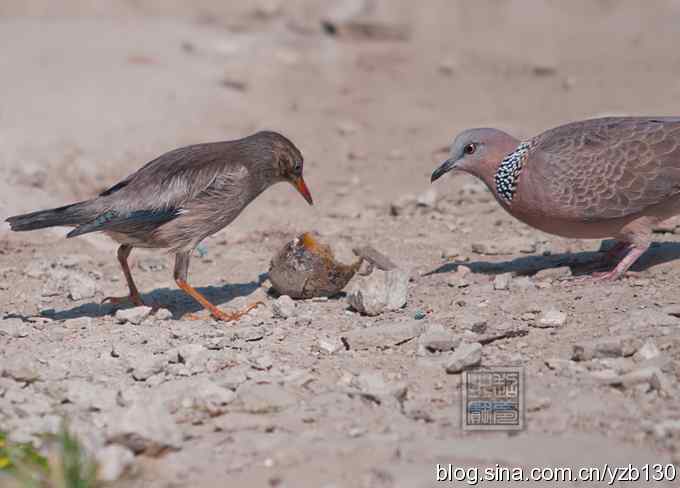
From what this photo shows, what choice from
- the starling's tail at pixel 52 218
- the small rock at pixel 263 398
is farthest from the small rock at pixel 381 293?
the starling's tail at pixel 52 218

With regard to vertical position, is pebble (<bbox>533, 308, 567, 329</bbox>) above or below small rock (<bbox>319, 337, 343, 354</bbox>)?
above

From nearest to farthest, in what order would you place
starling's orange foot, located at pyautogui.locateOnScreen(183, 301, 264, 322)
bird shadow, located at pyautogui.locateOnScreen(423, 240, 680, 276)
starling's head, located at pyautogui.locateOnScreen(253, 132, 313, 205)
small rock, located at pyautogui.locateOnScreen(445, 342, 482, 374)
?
small rock, located at pyautogui.locateOnScreen(445, 342, 482, 374) < starling's orange foot, located at pyautogui.locateOnScreen(183, 301, 264, 322) < bird shadow, located at pyautogui.locateOnScreen(423, 240, 680, 276) < starling's head, located at pyautogui.locateOnScreen(253, 132, 313, 205)

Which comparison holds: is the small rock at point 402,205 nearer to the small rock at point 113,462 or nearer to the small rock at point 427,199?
the small rock at point 427,199

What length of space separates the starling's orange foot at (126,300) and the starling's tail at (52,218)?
634mm

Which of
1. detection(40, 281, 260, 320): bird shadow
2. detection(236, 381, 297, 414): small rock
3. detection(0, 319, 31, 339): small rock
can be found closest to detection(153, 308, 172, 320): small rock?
detection(40, 281, 260, 320): bird shadow

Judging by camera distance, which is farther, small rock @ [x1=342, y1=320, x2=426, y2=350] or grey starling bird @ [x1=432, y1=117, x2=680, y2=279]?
grey starling bird @ [x1=432, y1=117, x2=680, y2=279]

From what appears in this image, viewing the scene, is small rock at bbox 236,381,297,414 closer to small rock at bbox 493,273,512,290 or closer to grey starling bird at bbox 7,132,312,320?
grey starling bird at bbox 7,132,312,320

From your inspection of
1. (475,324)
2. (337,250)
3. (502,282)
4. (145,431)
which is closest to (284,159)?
(337,250)

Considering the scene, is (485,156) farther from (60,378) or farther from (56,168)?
(56,168)

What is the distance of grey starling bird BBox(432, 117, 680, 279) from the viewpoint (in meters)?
6.94

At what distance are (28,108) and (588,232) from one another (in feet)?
21.4

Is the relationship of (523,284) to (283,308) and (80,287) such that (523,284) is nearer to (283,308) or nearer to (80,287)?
(283,308)

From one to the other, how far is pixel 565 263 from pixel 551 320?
1.43 metres

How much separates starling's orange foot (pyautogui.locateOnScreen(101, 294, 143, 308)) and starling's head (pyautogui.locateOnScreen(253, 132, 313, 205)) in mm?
1388
